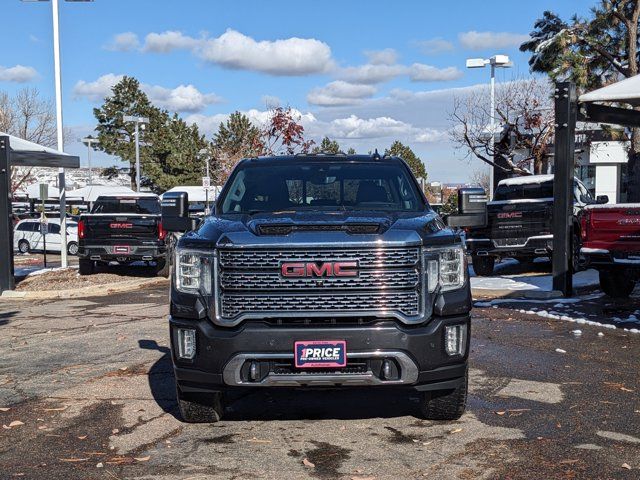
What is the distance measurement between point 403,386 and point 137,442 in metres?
1.83

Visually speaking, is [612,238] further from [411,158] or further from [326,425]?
[411,158]

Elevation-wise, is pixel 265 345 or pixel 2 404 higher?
pixel 265 345

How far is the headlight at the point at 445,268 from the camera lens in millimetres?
5189

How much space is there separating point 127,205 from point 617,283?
36.9ft

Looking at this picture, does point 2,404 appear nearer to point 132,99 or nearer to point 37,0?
point 37,0

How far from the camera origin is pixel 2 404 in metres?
6.44

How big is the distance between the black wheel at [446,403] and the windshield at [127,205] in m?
14.0

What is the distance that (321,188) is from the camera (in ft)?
21.9

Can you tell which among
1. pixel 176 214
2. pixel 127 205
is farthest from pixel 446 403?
pixel 127 205

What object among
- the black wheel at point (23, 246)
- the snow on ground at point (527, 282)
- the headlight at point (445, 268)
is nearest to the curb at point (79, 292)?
the snow on ground at point (527, 282)

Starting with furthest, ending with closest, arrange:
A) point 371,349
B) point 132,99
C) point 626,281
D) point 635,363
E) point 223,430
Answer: point 132,99 → point 626,281 → point 635,363 → point 223,430 → point 371,349

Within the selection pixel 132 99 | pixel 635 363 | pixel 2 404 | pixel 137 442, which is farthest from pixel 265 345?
pixel 132 99

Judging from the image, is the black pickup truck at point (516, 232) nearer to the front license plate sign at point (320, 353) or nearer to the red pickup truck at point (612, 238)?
the red pickup truck at point (612, 238)

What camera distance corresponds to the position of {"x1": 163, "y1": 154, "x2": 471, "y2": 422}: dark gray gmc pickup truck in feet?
16.5
